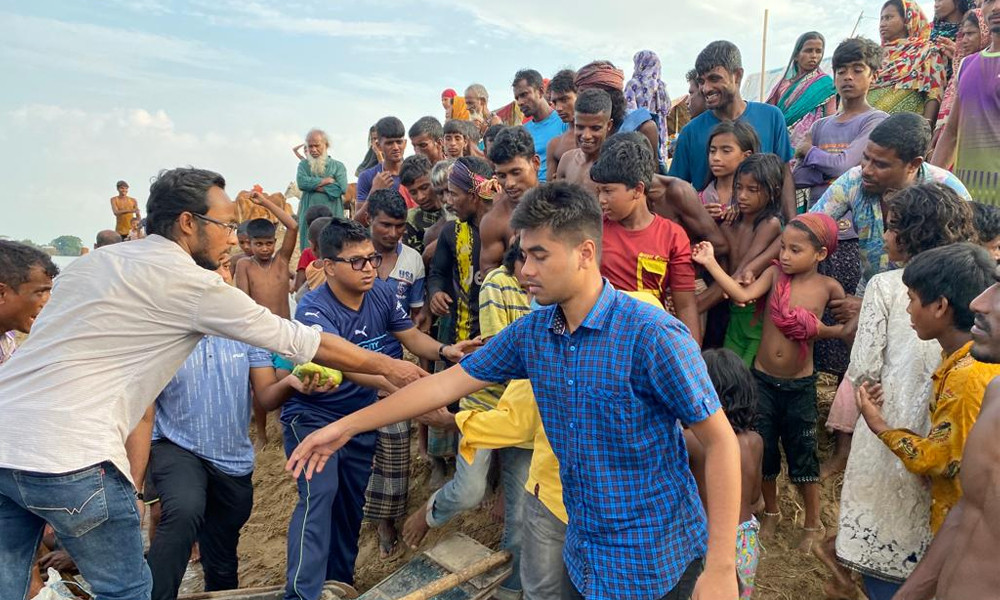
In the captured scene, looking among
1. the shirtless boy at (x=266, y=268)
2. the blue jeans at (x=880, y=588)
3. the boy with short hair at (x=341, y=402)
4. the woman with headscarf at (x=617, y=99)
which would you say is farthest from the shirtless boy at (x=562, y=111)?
the blue jeans at (x=880, y=588)

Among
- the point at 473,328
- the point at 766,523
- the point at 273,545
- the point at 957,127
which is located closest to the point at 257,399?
the point at 473,328

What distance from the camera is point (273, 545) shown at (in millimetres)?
5434

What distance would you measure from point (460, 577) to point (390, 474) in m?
1.28

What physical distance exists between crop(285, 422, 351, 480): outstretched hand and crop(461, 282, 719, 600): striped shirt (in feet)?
2.51

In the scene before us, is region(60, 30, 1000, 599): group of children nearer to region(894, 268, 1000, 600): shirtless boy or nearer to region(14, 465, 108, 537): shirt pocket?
region(894, 268, 1000, 600): shirtless boy

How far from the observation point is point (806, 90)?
5793 millimetres

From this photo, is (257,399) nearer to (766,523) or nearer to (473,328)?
(473,328)

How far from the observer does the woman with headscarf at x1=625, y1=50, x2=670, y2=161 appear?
20.9 feet

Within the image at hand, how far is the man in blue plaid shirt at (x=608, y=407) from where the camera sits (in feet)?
6.50

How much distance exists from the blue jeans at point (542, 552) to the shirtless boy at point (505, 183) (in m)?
1.76

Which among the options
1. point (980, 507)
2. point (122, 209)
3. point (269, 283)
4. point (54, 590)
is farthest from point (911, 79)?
point (122, 209)

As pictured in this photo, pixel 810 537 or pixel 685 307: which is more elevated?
pixel 685 307

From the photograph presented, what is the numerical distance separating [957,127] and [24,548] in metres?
5.73

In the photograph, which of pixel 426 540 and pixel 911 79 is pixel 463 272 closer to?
pixel 426 540
